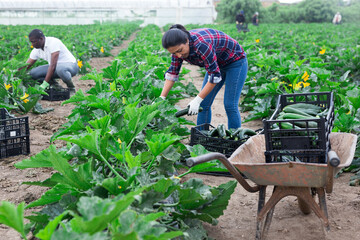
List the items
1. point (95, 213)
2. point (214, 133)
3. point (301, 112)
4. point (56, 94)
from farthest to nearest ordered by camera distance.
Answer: point (56, 94) → point (214, 133) → point (301, 112) → point (95, 213)

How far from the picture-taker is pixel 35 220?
7.99ft

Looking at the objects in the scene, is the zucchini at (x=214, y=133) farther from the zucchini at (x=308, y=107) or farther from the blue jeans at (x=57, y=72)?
the blue jeans at (x=57, y=72)

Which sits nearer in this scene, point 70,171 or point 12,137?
point 70,171

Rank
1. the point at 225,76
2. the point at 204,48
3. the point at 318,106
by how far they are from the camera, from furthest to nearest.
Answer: the point at 225,76
the point at 204,48
the point at 318,106

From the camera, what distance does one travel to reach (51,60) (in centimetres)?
724

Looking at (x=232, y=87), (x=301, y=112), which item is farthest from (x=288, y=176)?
(x=232, y=87)

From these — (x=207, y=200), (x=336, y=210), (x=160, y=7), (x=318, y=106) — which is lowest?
(x=336, y=210)

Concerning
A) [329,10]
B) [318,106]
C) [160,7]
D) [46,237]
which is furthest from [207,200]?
[329,10]

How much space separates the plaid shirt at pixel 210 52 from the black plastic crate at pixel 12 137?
1.68 metres

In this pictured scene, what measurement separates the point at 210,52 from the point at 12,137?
2.28m

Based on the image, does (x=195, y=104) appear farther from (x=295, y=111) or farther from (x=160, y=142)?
(x=160, y=142)

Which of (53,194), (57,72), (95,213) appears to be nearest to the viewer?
(95,213)

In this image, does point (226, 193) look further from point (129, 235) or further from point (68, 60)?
point (68, 60)

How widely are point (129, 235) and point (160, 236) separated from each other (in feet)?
0.93
